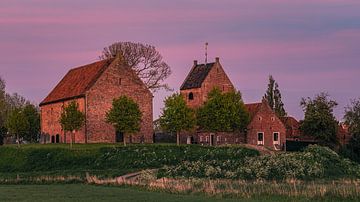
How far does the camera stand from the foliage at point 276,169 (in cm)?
4934

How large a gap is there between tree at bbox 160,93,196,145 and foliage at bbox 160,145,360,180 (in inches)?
841

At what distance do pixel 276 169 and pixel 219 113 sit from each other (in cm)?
3212

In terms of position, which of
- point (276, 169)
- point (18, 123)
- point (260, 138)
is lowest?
point (276, 169)

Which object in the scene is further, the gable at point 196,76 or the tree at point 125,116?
the gable at point 196,76

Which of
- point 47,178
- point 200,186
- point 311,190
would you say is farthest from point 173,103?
point 311,190

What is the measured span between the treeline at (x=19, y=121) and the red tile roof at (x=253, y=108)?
2893 centimetres

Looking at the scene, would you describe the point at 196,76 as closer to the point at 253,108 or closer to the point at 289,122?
the point at 253,108

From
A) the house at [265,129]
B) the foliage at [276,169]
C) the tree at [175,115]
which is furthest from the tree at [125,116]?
the house at [265,129]

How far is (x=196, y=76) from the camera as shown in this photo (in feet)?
325

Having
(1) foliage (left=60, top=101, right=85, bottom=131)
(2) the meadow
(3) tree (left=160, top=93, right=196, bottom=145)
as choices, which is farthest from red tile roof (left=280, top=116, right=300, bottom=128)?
(1) foliage (left=60, top=101, right=85, bottom=131)

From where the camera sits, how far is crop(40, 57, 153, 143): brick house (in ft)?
267

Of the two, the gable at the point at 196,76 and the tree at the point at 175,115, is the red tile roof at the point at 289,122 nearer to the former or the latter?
the gable at the point at 196,76

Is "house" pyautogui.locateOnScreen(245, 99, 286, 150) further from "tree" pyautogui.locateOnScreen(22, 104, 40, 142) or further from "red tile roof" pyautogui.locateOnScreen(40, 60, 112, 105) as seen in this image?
"tree" pyautogui.locateOnScreen(22, 104, 40, 142)

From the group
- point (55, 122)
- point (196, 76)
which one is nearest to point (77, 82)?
point (55, 122)
